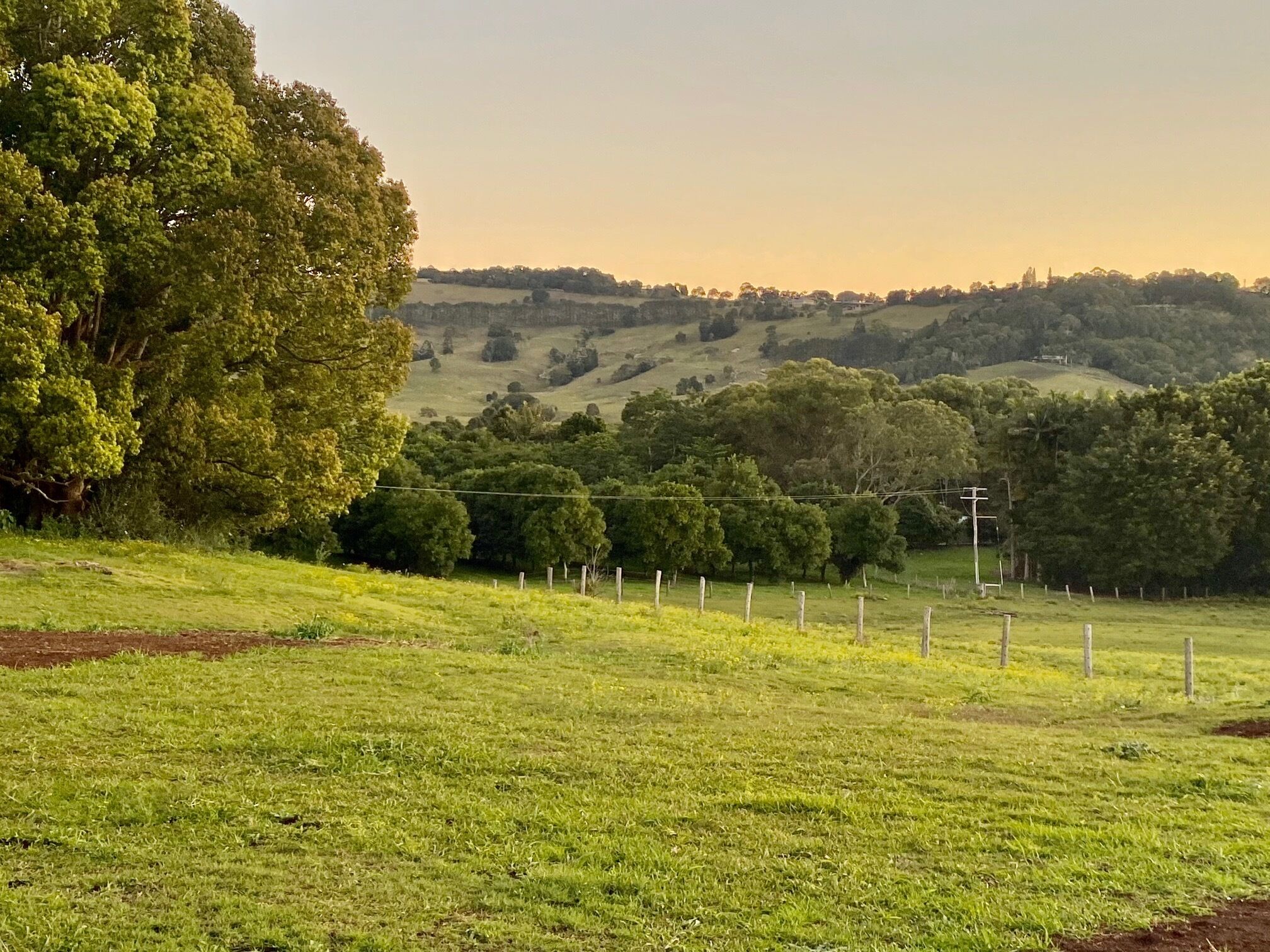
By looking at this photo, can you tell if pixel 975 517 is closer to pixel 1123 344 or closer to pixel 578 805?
pixel 578 805

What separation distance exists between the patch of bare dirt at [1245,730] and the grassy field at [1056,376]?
147 m

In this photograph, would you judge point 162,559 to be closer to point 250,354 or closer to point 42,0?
point 250,354

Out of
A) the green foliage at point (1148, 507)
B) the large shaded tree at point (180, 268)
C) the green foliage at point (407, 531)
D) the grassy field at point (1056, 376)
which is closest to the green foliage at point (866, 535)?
the green foliage at point (1148, 507)

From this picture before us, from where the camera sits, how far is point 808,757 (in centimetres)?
1204

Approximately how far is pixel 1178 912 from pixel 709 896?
11.2ft

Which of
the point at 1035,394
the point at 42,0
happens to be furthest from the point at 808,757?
the point at 1035,394

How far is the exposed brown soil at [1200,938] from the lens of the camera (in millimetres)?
6707

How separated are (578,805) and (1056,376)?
177450 mm

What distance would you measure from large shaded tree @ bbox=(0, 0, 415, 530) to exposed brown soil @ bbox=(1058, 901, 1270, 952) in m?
24.9

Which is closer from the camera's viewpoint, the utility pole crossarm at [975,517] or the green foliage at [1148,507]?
the utility pole crossarm at [975,517]

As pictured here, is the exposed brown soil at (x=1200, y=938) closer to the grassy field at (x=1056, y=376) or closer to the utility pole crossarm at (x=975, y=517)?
the utility pole crossarm at (x=975, y=517)

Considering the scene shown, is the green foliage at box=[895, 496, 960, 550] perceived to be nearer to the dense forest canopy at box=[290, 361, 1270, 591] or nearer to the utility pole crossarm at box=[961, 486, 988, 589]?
the dense forest canopy at box=[290, 361, 1270, 591]

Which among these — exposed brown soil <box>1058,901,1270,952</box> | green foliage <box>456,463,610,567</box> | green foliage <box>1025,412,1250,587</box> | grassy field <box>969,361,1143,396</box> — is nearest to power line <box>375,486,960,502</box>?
green foliage <box>456,463,610,567</box>

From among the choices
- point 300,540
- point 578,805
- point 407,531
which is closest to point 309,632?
point 578,805
